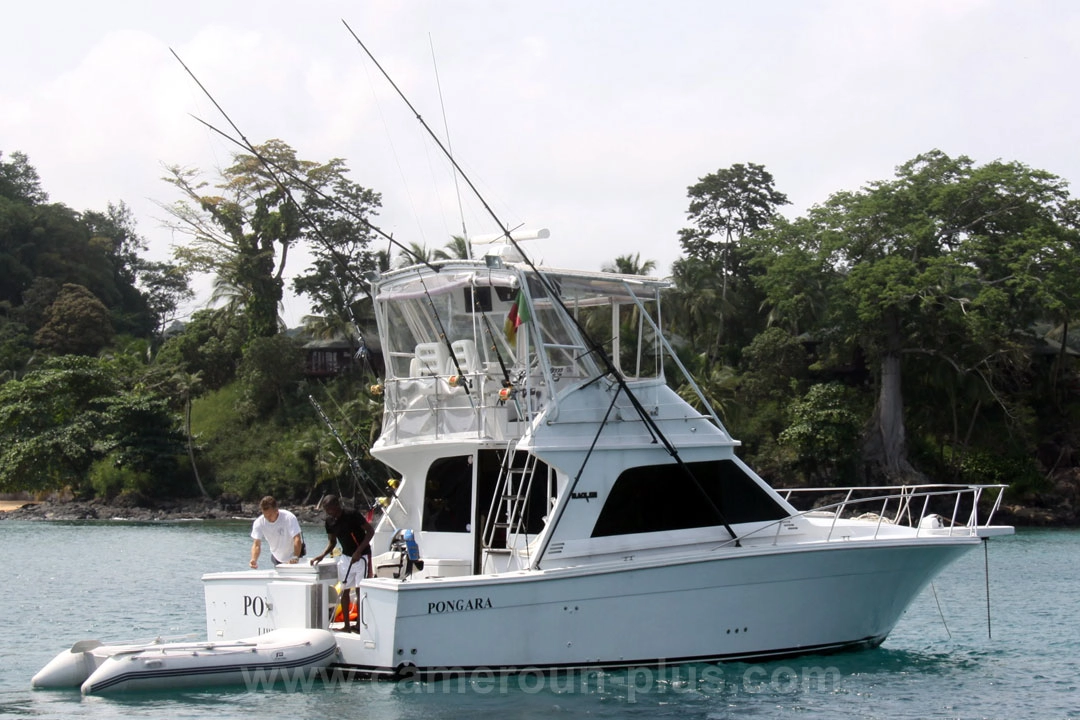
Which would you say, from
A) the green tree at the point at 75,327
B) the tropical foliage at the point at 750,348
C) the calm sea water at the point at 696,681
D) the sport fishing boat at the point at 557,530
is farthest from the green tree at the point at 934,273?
the green tree at the point at 75,327

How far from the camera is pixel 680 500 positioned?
1330 centimetres

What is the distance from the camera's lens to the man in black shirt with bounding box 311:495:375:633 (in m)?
12.6

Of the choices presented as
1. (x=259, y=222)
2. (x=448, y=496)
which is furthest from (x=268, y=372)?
(x=448, y=496)

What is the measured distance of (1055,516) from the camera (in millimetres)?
42000

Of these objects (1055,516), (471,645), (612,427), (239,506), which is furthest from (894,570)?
(239,506)

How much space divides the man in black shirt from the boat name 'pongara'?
0.96m

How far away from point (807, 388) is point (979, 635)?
29.6 m

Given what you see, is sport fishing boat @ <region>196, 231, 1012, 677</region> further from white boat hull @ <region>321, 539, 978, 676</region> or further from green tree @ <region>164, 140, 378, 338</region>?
green tree @ <region>164, 140, 378, 338</region>

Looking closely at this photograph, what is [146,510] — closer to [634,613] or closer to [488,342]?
[488,342]

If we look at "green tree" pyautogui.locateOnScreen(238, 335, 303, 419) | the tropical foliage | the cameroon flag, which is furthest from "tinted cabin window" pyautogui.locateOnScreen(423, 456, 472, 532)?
"green tree" pyautogui.locateOnScreen(238, 335, 303, 419)

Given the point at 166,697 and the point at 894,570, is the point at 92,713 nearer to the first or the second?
the point at 166,697

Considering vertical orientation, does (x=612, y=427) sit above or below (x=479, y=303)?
below

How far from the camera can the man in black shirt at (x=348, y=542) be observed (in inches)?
497

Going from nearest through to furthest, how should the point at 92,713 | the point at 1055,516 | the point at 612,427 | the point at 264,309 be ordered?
the point at 92,713
the point at 612,427
the point at 1055,516
the point at 264,309
